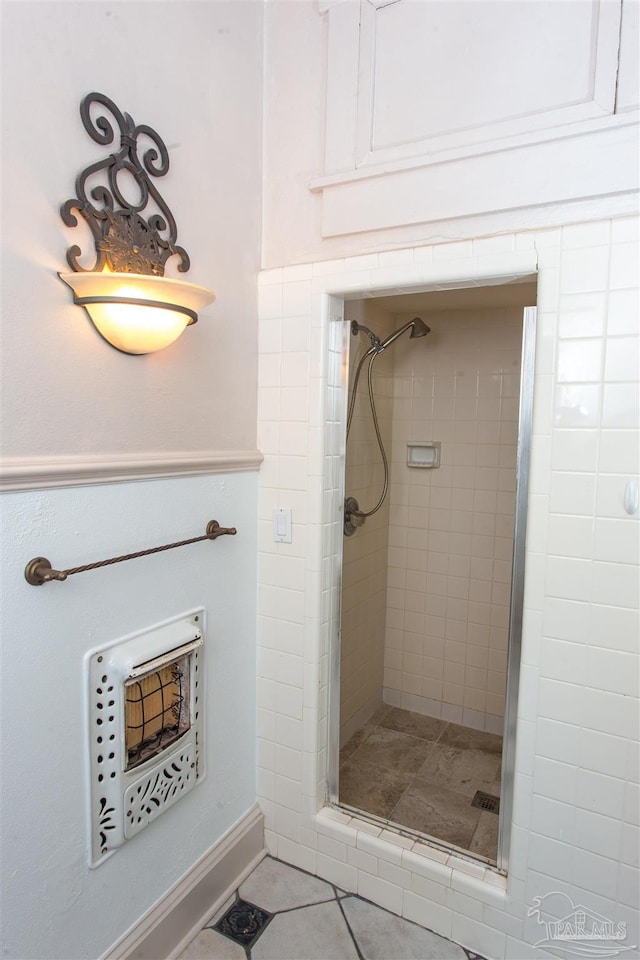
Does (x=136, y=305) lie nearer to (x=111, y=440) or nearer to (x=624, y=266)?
(x=111, y=440)

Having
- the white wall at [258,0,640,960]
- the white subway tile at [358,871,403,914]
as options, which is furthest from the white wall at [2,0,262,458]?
the white subway tile at [358,871,403,914]

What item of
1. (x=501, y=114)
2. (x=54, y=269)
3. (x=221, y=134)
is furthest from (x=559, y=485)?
(x=221, y=134)

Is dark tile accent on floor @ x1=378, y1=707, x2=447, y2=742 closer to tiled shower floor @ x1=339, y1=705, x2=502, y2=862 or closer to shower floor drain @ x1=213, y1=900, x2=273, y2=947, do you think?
tiled shower floor @ x1=339, y1=705, x2=502, y2=862

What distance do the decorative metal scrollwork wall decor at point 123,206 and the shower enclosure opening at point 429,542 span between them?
3.15ft

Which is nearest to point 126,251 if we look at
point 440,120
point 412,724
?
point 440,120

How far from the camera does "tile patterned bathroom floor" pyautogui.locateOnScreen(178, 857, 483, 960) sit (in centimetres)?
154

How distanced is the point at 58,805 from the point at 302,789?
33.6 inches

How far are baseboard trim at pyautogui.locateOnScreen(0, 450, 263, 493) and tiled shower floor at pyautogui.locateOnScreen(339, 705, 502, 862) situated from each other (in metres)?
1.34

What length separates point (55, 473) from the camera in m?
1.14

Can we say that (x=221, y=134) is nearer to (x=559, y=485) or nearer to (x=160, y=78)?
(x=160, y=78)

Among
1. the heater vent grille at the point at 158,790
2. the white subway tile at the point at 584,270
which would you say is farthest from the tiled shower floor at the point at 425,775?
the white subway tile at the point at 584,270

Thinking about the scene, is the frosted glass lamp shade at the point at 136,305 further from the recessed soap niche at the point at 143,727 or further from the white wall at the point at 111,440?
the recessed soap niche at the point at 143,727

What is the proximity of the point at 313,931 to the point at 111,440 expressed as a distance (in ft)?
Result: 4.89

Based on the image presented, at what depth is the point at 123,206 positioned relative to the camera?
4.17 feet
